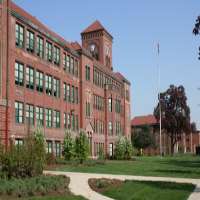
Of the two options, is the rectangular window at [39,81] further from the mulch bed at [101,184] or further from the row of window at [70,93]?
the mulch bed at [101,184]

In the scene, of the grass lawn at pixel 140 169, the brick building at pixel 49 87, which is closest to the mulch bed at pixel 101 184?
the brick building at pixel 49 87

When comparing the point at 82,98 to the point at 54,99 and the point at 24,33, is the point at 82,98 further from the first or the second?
the point at 24,33

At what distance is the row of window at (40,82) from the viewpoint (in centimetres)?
3930

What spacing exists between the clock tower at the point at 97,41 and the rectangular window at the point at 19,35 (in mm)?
33353

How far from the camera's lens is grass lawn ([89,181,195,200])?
685 inches

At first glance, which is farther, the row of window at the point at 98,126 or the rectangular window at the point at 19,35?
the row of window at the point at 98,126

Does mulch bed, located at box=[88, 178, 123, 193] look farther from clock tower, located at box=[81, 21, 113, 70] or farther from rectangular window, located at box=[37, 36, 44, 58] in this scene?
clock tower, located at box=[81, 21, 113, 70]

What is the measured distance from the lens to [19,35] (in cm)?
3941

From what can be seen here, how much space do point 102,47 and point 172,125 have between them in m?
31.3

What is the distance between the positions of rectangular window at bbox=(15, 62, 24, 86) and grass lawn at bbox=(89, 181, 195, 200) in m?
20.0

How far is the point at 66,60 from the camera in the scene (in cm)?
5122

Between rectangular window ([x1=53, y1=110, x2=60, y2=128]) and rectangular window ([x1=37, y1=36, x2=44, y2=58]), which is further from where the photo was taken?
rectangular window ([x1=53, y1=110, x2=60, y2=128])

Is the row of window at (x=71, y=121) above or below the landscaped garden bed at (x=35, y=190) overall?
above

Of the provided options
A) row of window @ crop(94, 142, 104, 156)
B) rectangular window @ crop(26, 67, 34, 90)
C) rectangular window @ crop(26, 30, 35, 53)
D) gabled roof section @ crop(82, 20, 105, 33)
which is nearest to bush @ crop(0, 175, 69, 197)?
rectangular window @ crop(26, 67, 34, 90)
